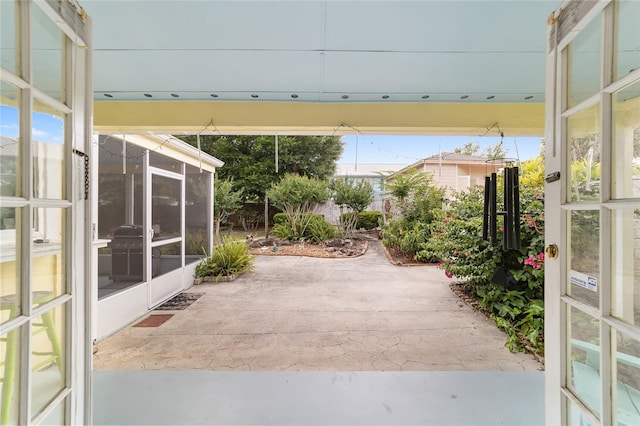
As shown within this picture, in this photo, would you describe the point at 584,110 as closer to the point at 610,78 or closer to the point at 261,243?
the point at 610,78

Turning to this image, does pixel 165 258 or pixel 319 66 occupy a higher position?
pixel 319 66

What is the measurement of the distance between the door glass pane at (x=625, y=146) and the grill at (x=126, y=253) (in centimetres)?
435

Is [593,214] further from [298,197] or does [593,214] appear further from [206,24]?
[298,197]

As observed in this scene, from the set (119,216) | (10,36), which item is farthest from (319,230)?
(10,36)

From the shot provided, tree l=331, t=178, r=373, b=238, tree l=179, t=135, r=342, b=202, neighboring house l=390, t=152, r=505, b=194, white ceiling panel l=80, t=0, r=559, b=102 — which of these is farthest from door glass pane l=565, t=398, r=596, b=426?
tree l=179, t=135, r=342, b=202

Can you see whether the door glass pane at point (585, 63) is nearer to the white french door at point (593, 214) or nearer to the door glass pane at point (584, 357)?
the white french door at point (593, 214)

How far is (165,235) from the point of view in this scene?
4.09 meters

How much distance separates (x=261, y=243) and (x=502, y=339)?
25.0 feet

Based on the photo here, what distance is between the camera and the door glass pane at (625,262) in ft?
2.96

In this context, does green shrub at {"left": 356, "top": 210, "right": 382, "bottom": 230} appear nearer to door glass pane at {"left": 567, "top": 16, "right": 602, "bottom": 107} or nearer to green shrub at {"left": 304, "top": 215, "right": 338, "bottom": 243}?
green shrub at {"left": 304, "top": 215, "right": 338, "bottom": 243}

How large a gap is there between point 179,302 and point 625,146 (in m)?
4.73

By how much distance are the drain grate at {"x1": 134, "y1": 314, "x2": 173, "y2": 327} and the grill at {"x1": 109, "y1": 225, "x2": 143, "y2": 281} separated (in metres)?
0.57

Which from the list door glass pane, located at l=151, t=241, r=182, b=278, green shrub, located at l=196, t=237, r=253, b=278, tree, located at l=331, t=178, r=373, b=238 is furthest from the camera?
tree, located at l=331, t=178, r=373, b=238

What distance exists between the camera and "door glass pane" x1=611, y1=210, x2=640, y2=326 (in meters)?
0.90
